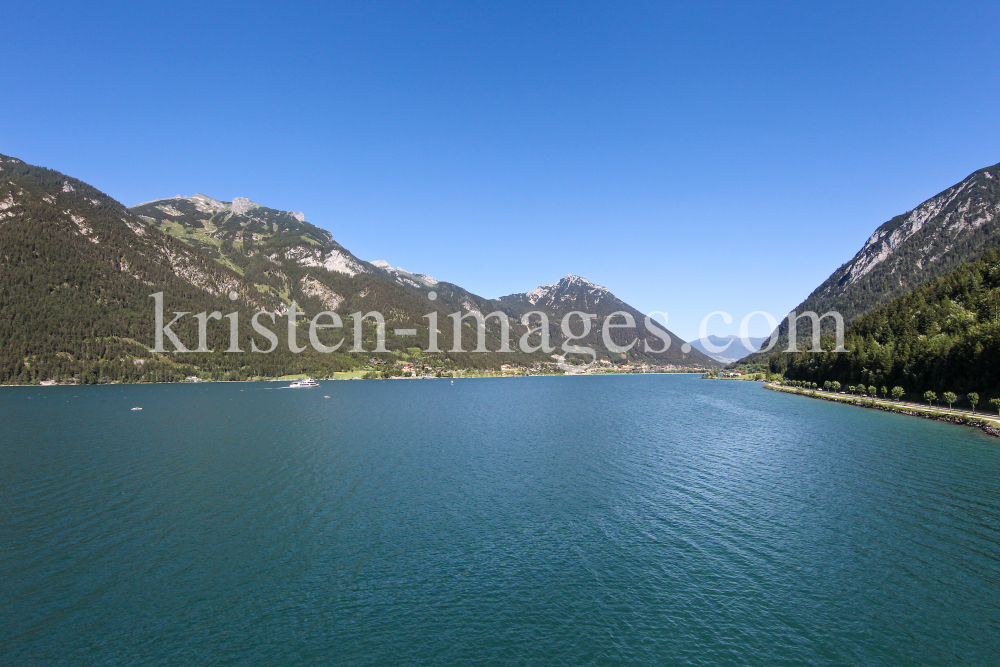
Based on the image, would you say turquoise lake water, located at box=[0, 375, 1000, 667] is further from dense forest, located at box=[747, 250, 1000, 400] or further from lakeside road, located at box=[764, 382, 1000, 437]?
dense forest, located at box=[747, 250, 1000, 400]

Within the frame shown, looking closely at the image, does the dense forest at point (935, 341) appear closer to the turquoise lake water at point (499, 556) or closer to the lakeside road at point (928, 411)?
the lakeside road at point (928, 411)

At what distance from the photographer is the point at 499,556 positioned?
26.7 meters

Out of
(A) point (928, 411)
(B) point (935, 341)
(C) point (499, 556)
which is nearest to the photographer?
(C) point (499, 556)

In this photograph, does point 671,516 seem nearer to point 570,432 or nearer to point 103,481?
point 570,432

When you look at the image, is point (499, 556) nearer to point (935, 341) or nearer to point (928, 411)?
point (928, 411)

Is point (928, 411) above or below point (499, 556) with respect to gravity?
above

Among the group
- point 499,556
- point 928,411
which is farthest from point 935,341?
point 499,556

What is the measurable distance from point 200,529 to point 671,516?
32.7 meters

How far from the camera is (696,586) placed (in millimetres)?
22984

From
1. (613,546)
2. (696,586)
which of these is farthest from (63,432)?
(696,586)

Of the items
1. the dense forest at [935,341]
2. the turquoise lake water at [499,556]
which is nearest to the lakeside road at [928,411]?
the dense forest at [935,341]

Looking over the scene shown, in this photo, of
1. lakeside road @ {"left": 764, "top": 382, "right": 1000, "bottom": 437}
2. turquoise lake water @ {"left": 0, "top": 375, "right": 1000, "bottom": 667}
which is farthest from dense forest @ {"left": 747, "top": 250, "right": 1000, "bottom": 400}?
turquoise lake water @ {"left": 0, "top": 375, "right": 1000, "bottom": 667}

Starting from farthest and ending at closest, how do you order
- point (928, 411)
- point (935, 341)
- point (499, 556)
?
point (935, 341) < point (928, 411) < point (499, 556)

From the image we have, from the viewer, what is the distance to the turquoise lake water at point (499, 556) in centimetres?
1855
